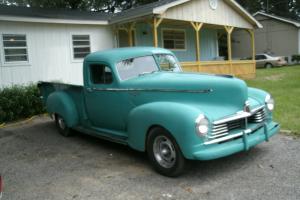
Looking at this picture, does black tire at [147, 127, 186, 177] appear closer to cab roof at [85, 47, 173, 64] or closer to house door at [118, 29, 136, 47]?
cab roof at [85, 47, 173, 64]

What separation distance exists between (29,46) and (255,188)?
10600 millimetres

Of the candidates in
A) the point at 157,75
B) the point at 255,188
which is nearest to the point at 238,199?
the point at 255,188

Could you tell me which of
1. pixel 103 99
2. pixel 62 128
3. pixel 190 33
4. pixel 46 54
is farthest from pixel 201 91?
pixel 190 33

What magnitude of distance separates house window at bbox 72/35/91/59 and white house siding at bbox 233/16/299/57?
24.5m

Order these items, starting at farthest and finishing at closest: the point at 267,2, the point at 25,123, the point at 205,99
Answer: the point at 267,2 < the point at 25,123 < the point at 205,99

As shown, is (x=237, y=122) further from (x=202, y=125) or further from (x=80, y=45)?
(x=80, y=45)

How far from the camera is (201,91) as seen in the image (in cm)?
514

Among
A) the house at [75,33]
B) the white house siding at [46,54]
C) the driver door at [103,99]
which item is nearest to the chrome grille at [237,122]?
the driver door at [103,99]

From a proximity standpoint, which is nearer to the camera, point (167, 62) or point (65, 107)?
point (167, 62)

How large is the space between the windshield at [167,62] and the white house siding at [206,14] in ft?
26.9

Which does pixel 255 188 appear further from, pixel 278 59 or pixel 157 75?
pixel 278 59

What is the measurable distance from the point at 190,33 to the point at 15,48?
36.1 ft

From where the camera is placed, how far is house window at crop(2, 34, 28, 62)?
40.2 ft

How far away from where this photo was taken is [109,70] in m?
6.29
